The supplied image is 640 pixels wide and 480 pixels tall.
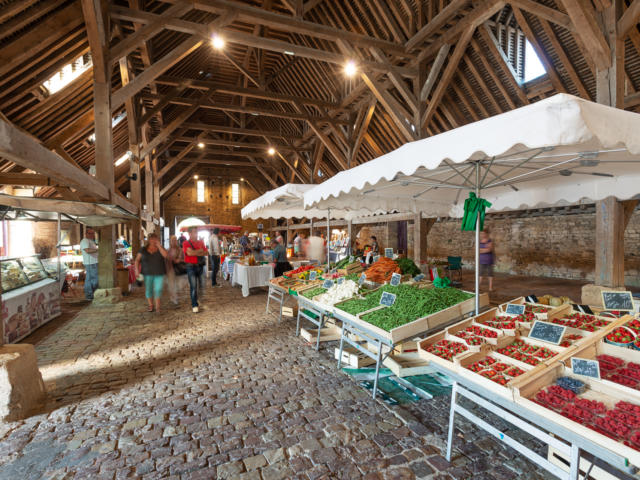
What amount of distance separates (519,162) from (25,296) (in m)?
6.70

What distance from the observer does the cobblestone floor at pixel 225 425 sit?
2061 mm

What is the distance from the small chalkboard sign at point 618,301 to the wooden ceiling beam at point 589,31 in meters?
3.15

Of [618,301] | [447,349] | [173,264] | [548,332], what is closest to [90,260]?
[173,264]

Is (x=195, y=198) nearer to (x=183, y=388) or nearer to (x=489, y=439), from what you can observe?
(x=183, y=388)

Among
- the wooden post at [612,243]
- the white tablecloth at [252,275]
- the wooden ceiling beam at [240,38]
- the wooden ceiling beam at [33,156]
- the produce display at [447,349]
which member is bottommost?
the white tablecloth at [252,275]

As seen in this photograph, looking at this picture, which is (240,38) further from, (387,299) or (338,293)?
(387,299)

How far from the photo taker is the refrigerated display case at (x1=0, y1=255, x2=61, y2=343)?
4.30 m

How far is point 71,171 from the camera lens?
12.2ft

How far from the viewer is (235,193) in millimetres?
24516

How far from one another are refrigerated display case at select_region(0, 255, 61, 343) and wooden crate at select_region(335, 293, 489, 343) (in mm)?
4555

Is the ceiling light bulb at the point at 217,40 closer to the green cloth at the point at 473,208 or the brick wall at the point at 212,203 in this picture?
the green cloth at the point at 473,208

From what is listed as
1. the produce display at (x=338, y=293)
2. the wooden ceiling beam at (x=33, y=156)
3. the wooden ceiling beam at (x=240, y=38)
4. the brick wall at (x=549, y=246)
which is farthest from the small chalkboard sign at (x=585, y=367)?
the brick wall at (x=549, y=246)

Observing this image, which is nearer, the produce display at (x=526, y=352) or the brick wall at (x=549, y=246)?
the produce display at (x=526, y=352)

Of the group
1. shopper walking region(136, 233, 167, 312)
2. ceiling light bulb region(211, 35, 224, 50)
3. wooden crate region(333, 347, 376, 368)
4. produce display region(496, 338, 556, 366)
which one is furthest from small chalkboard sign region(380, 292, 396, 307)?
ceiling light bulb region(211, 35, 224, 50)
